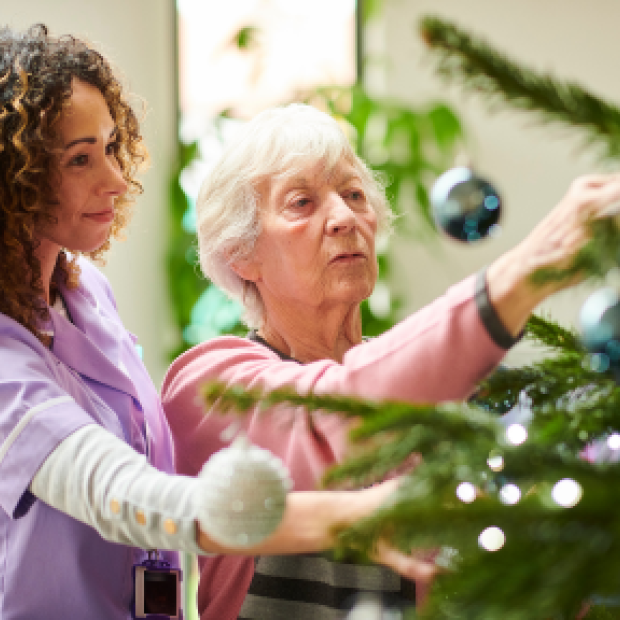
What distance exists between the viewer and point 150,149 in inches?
113

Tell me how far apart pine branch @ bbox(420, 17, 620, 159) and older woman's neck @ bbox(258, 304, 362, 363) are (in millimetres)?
825

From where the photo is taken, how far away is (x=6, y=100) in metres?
0.89

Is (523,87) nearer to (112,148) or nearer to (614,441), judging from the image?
(614,441)

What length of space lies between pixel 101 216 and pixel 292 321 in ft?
1.10

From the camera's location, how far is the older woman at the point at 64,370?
2.28 ft

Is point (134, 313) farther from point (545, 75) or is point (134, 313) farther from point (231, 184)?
point (545, 75)

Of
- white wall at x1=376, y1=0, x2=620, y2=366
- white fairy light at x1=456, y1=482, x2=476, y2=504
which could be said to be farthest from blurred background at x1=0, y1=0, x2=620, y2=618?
white fairy light at x1=456, y1=482, x2=476, y2=504

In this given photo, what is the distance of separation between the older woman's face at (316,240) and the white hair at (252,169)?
0.02 m

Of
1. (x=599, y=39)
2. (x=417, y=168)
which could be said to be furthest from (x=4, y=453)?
(x=599, y=39)

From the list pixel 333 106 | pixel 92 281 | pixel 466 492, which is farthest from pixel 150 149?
pixel 466 492

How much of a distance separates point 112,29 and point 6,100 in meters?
2.20

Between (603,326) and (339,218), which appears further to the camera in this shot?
(339,218)

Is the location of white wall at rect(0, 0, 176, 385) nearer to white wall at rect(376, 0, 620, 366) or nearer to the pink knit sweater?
white wall at rect(376, 0, 620, 366)

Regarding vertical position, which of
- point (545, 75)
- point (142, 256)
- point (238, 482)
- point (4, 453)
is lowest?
point (142, 256)
